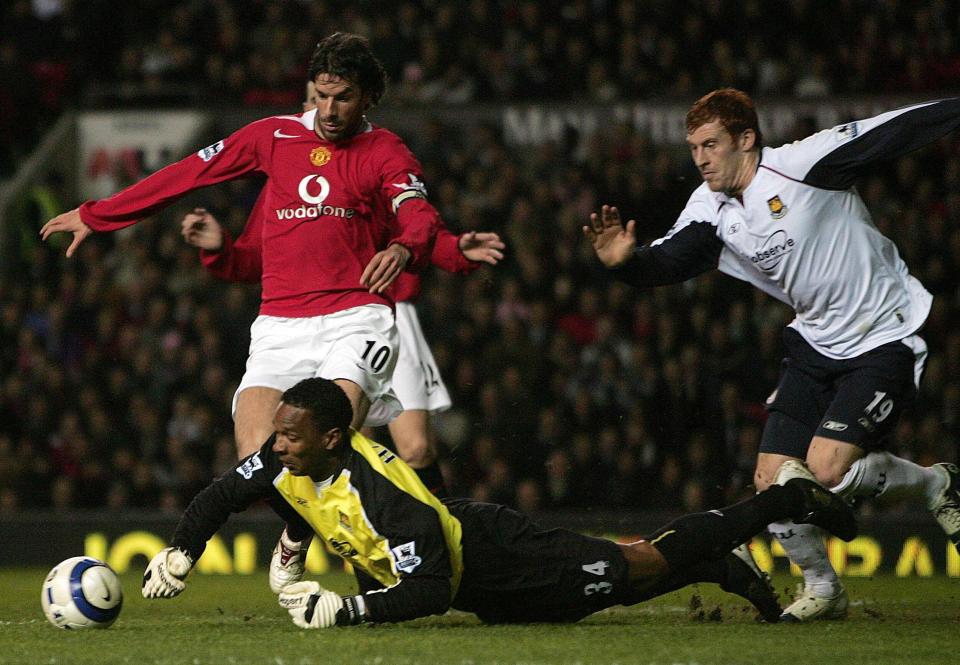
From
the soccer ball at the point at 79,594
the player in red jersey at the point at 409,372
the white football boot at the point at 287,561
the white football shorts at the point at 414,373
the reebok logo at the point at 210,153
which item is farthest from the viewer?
the white football shorts at the point at 414,373

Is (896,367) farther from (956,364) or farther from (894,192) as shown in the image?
(894,192)

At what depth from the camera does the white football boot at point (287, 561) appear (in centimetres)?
624

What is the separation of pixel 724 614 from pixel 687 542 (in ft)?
3.07

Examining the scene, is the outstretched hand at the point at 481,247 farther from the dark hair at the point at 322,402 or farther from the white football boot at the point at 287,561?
the white football boot at the point at 287,561

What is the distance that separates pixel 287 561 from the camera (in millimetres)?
6262

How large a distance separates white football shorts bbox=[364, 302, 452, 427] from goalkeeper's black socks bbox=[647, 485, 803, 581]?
2192 millimetres

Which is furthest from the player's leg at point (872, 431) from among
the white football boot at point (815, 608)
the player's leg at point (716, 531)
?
the white football boot at point (815, 608)

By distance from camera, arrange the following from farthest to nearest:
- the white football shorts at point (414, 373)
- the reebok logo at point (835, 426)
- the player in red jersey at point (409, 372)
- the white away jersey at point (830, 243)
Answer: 1. the white football shorts at point (414, 373)
2. the player in red jersey at point (409, 372)
3. the white away jersey at point (830, 243)
4. the reebok logo at point (835, 426)

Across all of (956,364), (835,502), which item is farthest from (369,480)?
(956,364)

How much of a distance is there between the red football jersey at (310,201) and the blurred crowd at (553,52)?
7.28 meters

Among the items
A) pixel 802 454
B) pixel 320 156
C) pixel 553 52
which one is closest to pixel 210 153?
pixel 320 156

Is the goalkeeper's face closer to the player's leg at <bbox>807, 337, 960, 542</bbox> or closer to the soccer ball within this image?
the soccer ball

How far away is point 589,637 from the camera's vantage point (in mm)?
5207

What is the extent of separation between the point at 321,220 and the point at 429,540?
1640 millimetres
